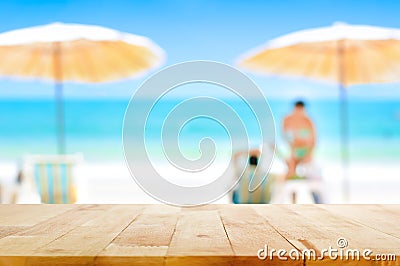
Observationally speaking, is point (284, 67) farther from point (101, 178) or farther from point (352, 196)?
point (101, 178)

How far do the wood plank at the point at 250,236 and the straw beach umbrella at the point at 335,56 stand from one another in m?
3.46

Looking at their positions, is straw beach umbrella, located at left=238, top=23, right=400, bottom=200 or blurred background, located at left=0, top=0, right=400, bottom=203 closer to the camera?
straw beach umbrella, located at left=238, top=23, right=400, bottom=200

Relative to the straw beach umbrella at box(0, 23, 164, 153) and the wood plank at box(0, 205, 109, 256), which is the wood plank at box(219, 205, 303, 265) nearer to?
the wood plank at box(0, 205, 109, 256)

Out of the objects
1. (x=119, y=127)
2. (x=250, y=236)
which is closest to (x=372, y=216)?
(x=250, y=236)

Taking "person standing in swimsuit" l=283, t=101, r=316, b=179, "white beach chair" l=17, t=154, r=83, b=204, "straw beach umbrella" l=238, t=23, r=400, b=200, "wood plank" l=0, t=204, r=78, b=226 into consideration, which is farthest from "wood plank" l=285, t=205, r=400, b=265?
"person standing in swimsuit" l=283, t=101, r=316, b=179

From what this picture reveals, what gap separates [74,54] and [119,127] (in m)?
12.6

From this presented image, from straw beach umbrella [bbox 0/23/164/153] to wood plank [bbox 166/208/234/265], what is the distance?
3.25 metres

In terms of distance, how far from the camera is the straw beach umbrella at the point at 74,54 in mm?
4273

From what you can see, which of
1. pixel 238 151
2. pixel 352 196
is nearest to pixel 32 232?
pixel 238 151

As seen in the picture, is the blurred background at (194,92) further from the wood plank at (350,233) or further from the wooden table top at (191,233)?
the wood plank at (350,233)

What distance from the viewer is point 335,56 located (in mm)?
5344

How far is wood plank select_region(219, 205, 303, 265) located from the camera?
81 centimetres

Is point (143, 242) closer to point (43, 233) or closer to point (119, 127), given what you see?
point (43, 233)

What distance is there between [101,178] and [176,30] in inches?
228
